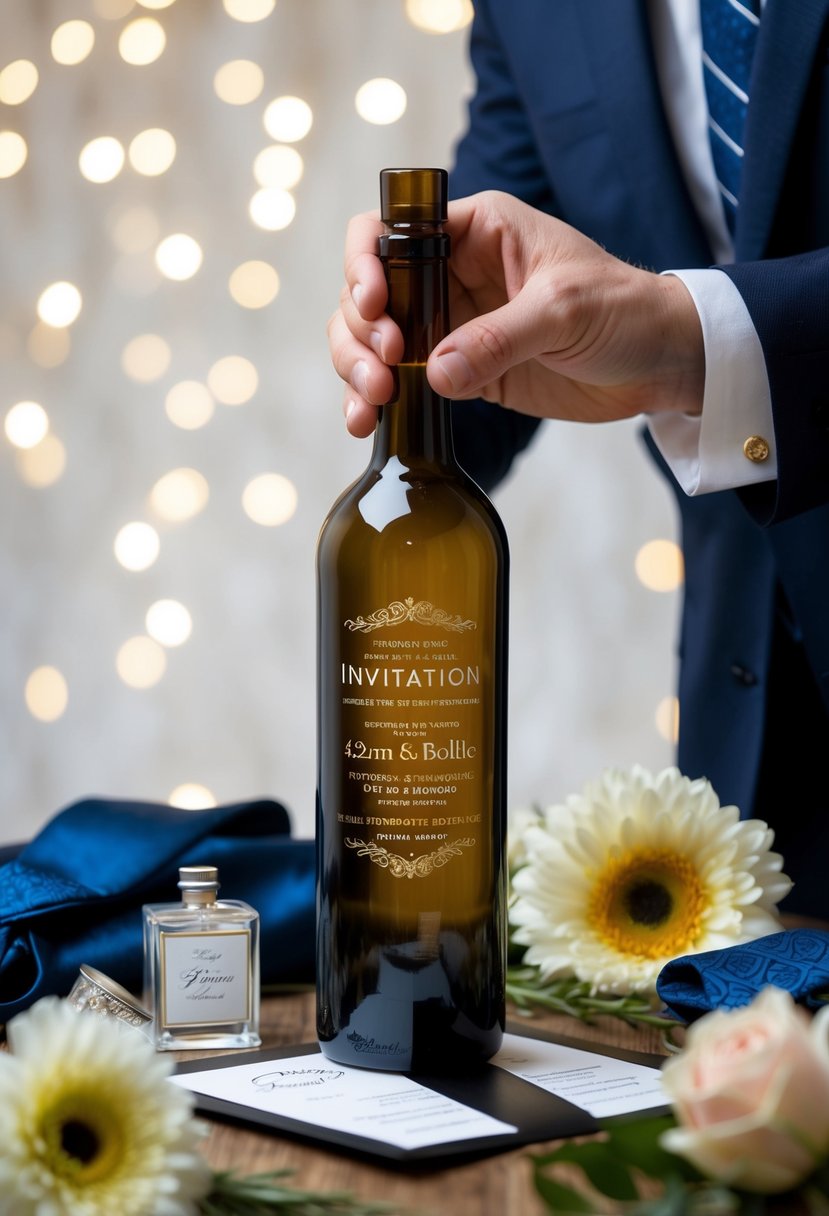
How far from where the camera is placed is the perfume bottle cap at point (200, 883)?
0.80 metres

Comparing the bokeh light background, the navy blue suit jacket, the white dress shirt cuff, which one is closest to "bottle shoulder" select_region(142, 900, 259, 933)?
the white dress shirt cuff

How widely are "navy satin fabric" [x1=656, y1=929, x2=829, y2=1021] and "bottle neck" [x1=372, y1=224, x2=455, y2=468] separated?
315 mm

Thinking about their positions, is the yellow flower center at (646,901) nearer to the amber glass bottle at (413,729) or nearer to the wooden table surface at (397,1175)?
the amber glass bottle at (413,729)

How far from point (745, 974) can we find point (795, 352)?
455 millimetres

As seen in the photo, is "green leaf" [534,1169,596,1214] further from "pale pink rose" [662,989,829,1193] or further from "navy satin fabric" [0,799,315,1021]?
"navy satin fabric" [0,799,315,1021]

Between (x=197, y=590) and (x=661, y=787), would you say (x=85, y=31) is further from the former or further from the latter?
(x=661, y=787)

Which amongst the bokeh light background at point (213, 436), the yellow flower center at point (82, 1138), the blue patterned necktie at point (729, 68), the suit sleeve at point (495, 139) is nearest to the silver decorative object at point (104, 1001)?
the yellow flower center at point (82, 1138)

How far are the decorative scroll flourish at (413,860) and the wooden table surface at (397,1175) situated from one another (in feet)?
0.47

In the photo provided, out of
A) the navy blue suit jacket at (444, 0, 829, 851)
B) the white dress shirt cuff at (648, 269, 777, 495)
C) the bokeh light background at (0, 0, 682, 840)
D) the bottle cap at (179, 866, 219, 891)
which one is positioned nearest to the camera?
the bottle cap at (179, 866, 219, 891)

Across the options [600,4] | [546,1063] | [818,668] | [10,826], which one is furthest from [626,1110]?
[10,826]

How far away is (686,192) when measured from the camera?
1.26m

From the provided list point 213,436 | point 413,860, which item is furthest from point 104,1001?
point 213,436

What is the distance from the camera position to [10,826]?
2.49 m

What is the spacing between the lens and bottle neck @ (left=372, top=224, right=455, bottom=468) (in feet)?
2.36
